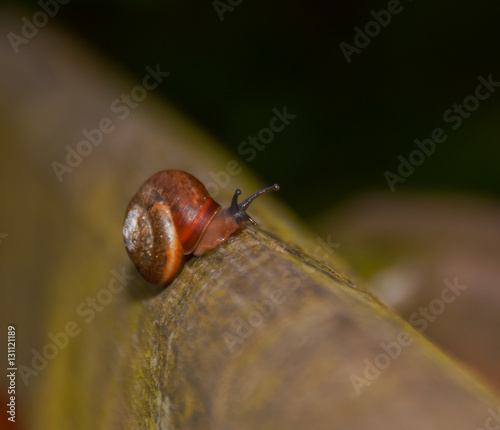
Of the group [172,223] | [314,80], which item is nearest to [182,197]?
[172,223]

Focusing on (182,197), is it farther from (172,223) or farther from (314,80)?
(314,80)

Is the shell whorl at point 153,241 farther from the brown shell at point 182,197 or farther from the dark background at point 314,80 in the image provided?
the dark background at point 314,80

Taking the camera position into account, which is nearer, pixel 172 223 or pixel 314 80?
pixel 172 223

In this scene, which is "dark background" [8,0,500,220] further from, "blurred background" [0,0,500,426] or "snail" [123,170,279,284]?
"snail" [123,170,279,284]

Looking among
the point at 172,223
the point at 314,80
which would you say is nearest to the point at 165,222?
the point at 172,223

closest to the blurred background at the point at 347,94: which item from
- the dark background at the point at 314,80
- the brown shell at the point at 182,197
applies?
the dark background at the point at 314,80

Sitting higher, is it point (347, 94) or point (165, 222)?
point (165, 222)

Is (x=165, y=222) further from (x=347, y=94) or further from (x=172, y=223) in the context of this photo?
(x=347, y=94)

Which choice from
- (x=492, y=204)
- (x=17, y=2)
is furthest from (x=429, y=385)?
(x=17, y=2)
